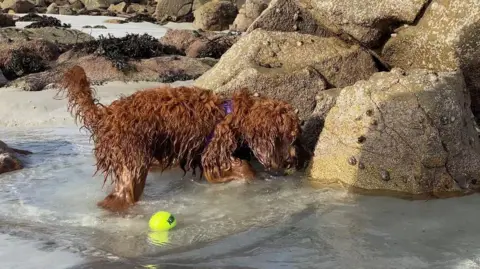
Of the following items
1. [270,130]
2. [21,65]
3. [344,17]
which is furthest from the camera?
[21,65]

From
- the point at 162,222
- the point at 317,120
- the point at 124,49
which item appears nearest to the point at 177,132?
the point at 162,222

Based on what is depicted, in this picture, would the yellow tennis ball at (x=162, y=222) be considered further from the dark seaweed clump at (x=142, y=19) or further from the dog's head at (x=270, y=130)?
the dark seaweed clump at (x=142, y=19)

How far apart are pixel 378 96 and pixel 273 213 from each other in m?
1.38

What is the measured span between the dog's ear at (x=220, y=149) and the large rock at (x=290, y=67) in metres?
0.93

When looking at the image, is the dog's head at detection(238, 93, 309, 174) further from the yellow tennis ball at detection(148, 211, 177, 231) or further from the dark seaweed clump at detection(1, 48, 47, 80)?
the dark seaweed clump at detection(1, 48, 47, 80)

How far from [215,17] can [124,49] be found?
10974mm

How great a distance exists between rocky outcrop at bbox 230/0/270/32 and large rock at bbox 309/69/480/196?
52.0ft

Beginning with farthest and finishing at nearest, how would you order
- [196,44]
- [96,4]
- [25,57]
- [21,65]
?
[96,4] < [196,44] < [25,57] < [21,65]

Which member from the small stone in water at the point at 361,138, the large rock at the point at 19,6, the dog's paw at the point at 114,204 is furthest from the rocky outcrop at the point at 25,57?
the large rock at the point at 19,6

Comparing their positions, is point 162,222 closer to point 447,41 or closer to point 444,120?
point 444,120

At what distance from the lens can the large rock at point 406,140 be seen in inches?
208

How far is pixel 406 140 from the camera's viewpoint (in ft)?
17.5

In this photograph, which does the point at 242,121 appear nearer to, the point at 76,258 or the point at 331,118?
the point at 331,118

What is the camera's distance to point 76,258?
13.3ft
